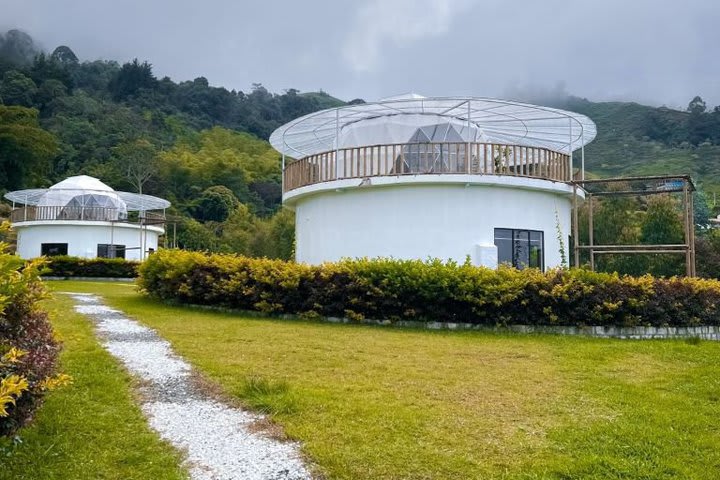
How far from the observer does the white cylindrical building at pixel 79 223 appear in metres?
31.5

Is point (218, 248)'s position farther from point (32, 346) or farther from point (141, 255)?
point (32, 346)

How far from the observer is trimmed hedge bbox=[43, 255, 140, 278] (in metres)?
27.2

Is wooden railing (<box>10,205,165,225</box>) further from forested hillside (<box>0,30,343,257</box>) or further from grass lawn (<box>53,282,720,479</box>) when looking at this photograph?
grass lawn (<box>53,282,720,479</box>)

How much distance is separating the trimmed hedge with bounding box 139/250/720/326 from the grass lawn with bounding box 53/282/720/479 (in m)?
1.14

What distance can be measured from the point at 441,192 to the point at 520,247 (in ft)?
8.40

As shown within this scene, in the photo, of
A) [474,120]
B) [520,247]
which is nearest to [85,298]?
[520,247]

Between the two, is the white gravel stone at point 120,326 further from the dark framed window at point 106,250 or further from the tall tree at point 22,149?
the tall tree at point 22,149

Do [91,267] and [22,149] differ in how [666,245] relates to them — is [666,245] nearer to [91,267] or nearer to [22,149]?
[91,267]

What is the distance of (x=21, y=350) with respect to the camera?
385 cm

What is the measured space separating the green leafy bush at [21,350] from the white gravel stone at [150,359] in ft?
6.66

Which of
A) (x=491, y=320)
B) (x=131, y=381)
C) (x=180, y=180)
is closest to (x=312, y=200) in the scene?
(x=491, y=320)

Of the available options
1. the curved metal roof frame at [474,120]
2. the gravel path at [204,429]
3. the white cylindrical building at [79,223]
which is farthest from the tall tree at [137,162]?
the gravel path at [204,429]

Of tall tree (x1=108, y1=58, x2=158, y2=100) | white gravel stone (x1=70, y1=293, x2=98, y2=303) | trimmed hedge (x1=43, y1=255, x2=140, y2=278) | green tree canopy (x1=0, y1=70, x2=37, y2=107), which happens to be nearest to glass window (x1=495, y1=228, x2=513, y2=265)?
white gravel stone (x1=70, y1=293, x2=98, y2=303)

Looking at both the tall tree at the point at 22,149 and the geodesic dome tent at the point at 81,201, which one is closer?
the geodesic dome tent at the point at 81,201
